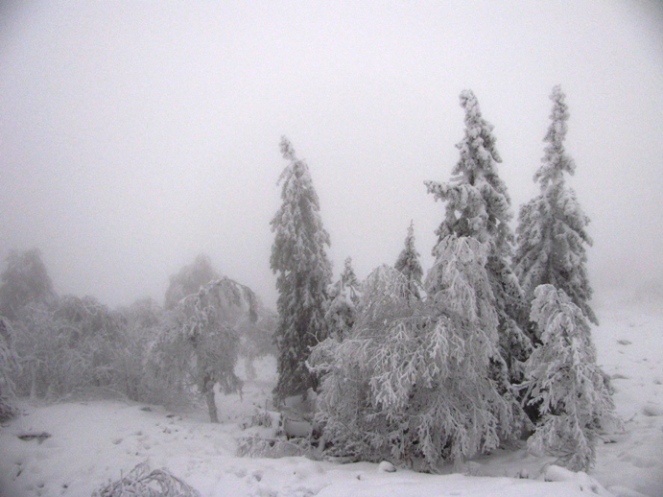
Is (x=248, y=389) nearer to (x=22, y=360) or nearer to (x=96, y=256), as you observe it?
(x=22, y=360)

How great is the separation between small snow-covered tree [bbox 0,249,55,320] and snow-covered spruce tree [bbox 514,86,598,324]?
116 ft

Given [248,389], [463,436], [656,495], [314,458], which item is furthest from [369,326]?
[248,389]

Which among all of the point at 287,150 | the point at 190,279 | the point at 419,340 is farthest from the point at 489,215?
the point at 190,279

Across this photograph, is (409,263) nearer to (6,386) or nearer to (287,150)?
(287,150)

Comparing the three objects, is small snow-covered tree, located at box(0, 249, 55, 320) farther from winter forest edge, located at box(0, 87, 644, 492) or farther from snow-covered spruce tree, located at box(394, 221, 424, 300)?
snow-covered spruce tree, located at box(394, 221, 424, 300)

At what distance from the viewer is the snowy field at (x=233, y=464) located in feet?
27.3

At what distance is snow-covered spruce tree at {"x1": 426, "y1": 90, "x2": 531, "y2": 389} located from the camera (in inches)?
527

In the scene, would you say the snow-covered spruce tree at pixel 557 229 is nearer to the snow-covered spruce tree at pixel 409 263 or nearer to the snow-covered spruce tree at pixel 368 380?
the snow-covered spruce tree at pixel 409 263

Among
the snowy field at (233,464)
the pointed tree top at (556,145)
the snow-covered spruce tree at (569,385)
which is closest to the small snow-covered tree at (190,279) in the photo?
the snowy field at (233,464)

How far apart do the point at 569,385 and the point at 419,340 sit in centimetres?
424

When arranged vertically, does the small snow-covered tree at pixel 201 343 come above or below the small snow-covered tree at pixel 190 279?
below

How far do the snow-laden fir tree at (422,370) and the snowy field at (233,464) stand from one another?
1.12 meters

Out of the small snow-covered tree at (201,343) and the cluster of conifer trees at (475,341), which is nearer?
the cluster of conifer trees at (475,341)

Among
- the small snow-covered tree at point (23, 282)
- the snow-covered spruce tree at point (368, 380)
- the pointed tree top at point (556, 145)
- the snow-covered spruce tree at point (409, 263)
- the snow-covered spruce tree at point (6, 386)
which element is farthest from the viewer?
the small snow-covered tree at point (23, 282)
